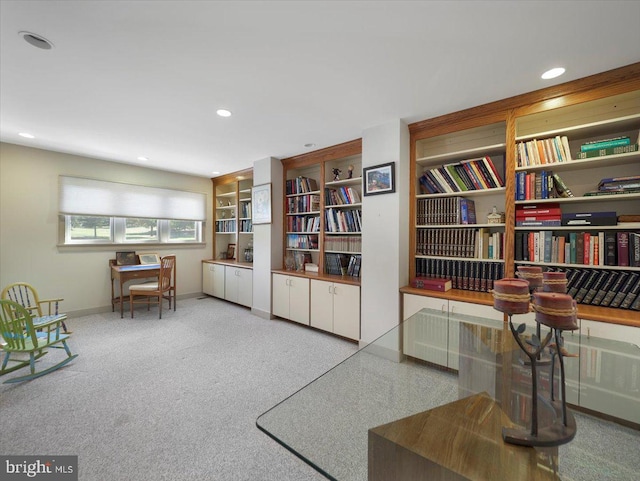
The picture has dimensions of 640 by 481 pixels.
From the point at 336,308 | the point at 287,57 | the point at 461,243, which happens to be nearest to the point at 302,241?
the point at 336,308

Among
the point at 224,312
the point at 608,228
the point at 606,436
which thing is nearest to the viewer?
the point at 606,436

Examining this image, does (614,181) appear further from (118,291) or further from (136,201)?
(118,291)

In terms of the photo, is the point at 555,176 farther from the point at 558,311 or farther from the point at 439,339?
the point at 558,311

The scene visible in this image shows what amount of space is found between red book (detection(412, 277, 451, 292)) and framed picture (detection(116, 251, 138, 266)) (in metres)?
4.58

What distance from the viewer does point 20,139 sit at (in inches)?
137

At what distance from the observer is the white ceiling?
146 centimetres

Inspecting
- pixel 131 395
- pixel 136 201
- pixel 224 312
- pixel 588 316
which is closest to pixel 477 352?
pixel 588 316

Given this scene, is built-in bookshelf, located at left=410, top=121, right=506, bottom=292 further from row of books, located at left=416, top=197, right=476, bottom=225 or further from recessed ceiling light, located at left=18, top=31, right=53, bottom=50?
recessed ceiling light, located at left=18, top=31, right=53, bottom=50

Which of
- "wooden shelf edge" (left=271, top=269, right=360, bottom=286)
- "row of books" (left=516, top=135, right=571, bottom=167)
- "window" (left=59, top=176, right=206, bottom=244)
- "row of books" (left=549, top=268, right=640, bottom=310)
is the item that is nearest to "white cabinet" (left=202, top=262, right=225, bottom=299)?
"window" (left=59, top=176, right=206, bottom=244)

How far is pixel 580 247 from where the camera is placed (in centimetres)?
213

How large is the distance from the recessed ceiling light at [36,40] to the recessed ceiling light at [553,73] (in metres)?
3.39

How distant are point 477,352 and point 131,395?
2.59 m

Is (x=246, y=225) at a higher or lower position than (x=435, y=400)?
higher

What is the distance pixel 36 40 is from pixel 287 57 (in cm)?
156
